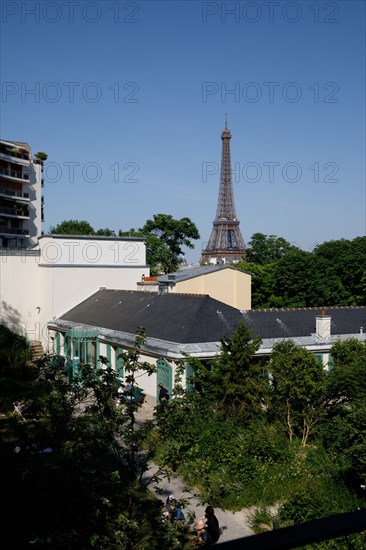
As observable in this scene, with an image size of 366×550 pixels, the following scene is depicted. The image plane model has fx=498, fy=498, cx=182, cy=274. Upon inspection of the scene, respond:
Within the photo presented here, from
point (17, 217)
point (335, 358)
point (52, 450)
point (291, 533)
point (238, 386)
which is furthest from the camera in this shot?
point (17, 217)

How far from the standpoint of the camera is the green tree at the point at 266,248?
55812 millimetres

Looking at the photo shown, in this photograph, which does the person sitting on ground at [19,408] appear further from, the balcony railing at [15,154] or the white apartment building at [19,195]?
the balcony railing at [15,154]

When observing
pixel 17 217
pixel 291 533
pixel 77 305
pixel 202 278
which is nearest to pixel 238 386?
pixel 291 533

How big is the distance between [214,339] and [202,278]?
10.9 meters

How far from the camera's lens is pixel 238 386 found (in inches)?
569

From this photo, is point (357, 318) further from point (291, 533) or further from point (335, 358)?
point (291, 533)

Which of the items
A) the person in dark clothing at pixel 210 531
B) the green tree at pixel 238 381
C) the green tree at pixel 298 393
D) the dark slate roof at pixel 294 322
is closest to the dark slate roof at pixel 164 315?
the dark slate roof at pixel 294 322

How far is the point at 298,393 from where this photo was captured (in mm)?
14070

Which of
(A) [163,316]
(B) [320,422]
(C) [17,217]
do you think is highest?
(C) [17,217]

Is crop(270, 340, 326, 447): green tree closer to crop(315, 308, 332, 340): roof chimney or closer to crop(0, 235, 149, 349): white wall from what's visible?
crop(315, 308, 332, 340): roof chimney

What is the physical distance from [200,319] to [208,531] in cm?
1163

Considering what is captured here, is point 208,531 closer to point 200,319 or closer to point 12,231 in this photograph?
point 200,319

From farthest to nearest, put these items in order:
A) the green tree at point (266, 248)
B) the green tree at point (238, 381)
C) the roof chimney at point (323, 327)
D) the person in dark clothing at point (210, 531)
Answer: the green tree at point (266, 248) → the roof chimney at point (323, 327) → the green tree at point (238, 381) → the person in dark clothing at point (210, 531)

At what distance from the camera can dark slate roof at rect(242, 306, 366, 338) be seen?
2097cm
